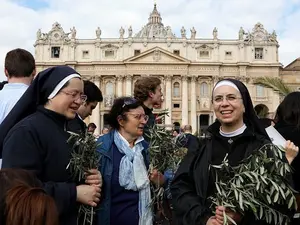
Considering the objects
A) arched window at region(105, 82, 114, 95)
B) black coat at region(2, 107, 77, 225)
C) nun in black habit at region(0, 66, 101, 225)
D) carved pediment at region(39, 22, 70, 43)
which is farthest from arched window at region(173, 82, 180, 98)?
black coat at region(2, 107, 77, 225)

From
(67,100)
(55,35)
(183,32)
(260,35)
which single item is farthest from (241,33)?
(67,100)

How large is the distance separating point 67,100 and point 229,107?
1182 millimetres

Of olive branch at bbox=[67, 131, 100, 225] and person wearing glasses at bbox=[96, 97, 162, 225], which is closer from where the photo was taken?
olive branch at bbox=[67, 131, 100, 225]

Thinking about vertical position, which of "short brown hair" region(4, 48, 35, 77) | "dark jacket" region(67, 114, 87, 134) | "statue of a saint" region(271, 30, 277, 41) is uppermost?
"statue of a saint" region(271, 30, 277, 41)

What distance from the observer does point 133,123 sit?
3.84 meters

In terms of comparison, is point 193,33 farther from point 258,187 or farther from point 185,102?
point 258,187

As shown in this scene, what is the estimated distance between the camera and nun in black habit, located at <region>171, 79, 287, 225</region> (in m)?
2.90

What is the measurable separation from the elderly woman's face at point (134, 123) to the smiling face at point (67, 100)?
0.97 meters

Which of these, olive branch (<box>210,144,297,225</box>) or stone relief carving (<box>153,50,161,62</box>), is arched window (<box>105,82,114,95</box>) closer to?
stone relief carving (<box>153,50,161,62</box>)

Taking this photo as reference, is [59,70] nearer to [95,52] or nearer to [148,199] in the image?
[148,199]

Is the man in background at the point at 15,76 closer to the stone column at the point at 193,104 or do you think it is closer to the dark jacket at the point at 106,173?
the dark jacket at the point at 106,173

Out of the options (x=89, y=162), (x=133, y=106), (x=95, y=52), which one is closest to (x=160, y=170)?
(x=133, y=106)

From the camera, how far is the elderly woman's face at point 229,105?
3.03m

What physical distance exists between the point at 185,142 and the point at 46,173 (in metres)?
2.06
